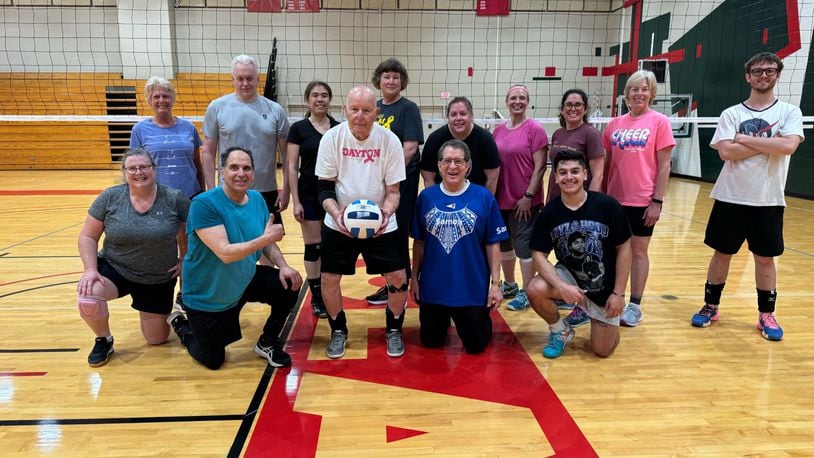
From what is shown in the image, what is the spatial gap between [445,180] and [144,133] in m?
2.07

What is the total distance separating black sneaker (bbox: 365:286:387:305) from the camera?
13.1ft

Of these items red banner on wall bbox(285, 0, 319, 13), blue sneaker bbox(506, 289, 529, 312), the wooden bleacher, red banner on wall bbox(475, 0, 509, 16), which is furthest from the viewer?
the wooden bleacher

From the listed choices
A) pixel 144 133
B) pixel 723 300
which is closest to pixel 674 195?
pixel 723 300

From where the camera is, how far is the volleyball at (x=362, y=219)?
271 cm

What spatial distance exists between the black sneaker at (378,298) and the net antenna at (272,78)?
36.6 ft

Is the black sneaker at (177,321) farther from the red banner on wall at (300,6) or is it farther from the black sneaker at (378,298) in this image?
the red banner on wall at (300,6)

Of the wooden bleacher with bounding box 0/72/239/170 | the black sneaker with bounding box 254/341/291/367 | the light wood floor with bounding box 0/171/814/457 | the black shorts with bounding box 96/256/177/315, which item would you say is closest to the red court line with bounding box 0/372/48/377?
the light wood floor with bounding box 0/171/814/457

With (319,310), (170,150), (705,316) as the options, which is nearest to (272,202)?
(170,150)

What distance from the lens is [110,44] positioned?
48.5 ft

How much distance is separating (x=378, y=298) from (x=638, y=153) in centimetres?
218

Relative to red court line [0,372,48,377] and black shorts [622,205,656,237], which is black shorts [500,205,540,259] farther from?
red court line [0,372,48,377]

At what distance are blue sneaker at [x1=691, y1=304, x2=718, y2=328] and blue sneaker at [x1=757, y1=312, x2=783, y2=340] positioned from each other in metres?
0.26

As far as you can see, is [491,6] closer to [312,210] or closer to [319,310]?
[312,210]

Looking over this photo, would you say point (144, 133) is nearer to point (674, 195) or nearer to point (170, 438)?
point (170, 438)
